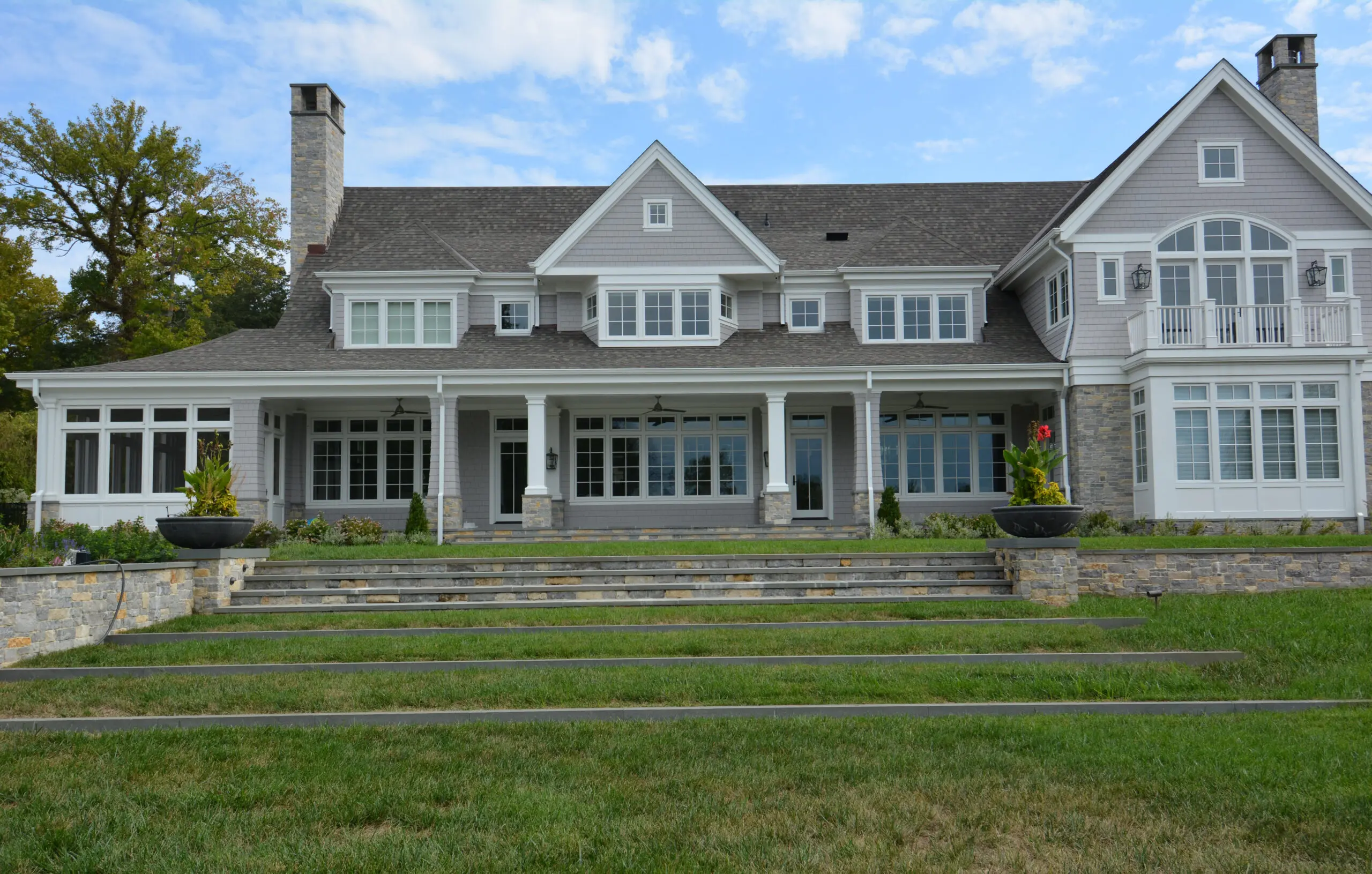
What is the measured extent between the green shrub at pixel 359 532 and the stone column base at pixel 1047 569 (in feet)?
38.4

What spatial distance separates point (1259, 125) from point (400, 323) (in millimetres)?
17782

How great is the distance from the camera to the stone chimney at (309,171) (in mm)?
25812

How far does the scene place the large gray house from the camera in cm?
2027

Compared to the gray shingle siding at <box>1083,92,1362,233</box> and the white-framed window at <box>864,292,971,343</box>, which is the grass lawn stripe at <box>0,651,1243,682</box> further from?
the white-framed window at <box>864,292,971,343</box>

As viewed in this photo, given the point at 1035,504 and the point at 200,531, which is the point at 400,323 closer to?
the point at 200,531

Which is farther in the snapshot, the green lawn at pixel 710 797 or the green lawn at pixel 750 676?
the green lawn at pixel 750 676

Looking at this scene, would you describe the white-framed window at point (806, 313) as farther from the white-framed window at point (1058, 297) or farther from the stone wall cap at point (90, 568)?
the stone wall cap at point (90, 568)

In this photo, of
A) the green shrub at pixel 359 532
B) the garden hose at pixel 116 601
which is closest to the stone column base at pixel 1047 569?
the garden hose at pixel 116 601

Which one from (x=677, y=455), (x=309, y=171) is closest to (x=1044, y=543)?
(x=677, y=455)

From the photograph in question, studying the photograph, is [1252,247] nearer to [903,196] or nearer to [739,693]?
[903,196]

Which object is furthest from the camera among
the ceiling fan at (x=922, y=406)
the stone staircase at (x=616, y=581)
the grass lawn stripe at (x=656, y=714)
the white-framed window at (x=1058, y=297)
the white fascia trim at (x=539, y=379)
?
the ceiling fan at (x=922, y=406)

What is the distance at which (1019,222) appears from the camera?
2664 centimetres

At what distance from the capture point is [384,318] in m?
23.4

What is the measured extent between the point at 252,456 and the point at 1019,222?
18.2m
